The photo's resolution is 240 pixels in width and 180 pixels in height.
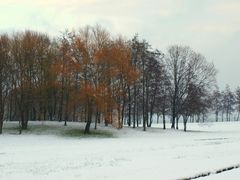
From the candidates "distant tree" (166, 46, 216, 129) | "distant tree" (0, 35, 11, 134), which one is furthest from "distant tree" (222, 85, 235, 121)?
"distant tree" (0, 35, 11, 134)

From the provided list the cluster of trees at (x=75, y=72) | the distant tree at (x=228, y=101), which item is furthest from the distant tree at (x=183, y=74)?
the distant tree at (x=228, y=101)

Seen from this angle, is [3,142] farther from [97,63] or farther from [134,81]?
[134,81]

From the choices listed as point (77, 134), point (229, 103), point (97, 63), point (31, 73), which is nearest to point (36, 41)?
point (31, 73)

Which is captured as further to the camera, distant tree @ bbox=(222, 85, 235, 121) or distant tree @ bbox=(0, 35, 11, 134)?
distant tree @ bbox=(222, 85, 235, 121)

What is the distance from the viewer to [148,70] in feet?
236

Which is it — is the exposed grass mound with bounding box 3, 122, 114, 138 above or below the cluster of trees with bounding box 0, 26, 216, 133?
below

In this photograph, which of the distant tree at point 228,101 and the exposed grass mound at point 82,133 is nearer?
the exposed grass mound at point 82,133

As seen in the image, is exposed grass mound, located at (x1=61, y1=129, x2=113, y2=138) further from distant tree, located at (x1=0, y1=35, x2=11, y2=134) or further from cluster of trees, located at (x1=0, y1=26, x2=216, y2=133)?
distant tree, located at (x1=0, y1=35, x2=11, y2=134)

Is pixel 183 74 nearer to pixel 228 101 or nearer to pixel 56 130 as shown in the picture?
pixel 56 130

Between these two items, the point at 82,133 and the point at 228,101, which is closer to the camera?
the point at 82,133

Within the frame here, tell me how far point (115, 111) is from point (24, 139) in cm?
1827

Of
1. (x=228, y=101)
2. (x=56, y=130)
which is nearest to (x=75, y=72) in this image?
(x=56, y=130)

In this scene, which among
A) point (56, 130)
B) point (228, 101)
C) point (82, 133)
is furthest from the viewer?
point (228, 101)

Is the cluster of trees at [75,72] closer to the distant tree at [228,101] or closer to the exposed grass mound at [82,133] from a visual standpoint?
the exposed grass mound at [82,133]
